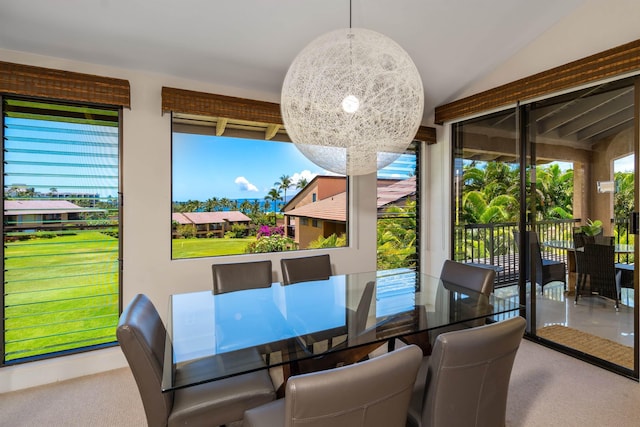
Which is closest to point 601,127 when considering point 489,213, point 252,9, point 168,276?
point 489,213

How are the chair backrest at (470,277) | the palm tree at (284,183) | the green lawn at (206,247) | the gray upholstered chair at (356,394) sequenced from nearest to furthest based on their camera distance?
the gray upholstered chair at (356,394) → the chair backrest at (470,277) → the green lawn at (206,247) → the palm tree at (284,183)

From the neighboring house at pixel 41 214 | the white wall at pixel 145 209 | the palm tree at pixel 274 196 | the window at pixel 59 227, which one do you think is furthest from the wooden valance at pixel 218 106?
the neighboring house at pixel 41 214

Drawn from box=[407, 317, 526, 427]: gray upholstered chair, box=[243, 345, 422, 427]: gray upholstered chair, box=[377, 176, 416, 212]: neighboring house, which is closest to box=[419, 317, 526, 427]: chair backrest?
box=[407, 317, 526, 427]: gray upholstered chair

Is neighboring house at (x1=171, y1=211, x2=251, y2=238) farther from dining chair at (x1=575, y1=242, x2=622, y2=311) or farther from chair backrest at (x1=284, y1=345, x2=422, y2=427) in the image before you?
dining chair at (x1=575, y1=242, x2=622, y2=311)

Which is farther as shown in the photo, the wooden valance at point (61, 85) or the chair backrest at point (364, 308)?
the wooden valance at point (61, 85)

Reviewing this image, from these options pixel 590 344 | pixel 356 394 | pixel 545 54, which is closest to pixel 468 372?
pixel 356 394

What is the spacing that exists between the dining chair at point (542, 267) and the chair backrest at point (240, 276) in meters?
2.53

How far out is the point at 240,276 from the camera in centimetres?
262

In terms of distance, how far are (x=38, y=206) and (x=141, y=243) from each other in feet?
2.43

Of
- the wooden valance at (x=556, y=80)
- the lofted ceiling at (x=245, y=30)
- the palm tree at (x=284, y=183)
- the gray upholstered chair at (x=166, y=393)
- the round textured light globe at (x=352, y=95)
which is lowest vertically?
the gray upholstered chair at (x=166, y=393)

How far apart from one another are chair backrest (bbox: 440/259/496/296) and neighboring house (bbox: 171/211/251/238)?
1910mm

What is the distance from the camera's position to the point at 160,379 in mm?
1375

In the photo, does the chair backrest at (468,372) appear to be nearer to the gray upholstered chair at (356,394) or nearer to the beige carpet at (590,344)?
the gray upholstered chair at (356,394)

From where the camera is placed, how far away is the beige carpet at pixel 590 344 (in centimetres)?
258
